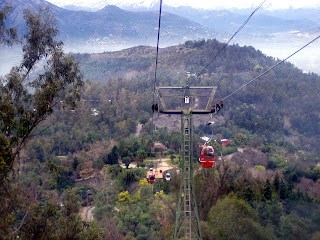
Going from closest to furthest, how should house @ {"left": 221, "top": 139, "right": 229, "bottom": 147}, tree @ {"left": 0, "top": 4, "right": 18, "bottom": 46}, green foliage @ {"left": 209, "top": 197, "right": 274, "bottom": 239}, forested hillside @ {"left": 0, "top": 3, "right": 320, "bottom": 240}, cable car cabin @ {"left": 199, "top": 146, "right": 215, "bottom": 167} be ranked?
cable car cabin @ {"left": 199, "top": 146, "right": 215, "bottom": 167}
forested hillside @ {"left": 0, "top": 3, "right": 320, "bottom": 240}
tree @ {"left": 0, "top": 4, "right": 18, "bottom": 46}
green foliage @ {"left": 209, "top": 197, "right": 274, "bottom": 239}
house @ {"left": 221, "top": 139, "right": 229, "bottom": 147}

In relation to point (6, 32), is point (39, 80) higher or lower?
lower

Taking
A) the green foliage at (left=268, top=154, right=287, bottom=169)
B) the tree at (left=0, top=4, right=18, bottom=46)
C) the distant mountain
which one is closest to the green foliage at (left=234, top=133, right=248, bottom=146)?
the green foliage at (left=268, top=154, right=287, bottom=169)

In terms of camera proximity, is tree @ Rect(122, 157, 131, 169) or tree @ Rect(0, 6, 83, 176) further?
tree @ Rect(122, 157, 131, 169)

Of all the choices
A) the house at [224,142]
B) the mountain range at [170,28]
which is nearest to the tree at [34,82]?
the house at [224,142]

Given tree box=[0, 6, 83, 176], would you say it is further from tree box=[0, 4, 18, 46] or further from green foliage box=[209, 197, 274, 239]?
green foliage box=[209, 197, 274, 239]

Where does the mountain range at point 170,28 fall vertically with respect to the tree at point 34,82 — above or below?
above

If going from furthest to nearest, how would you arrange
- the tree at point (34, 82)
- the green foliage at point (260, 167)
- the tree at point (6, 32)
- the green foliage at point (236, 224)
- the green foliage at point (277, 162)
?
1. the green foliage at point (277, 162)
2. the green foliage at point (260, 167)
3. the green foliage at point (236, 224)
4. the tree at point (6, 32)
5. the tree at point (34, 82)

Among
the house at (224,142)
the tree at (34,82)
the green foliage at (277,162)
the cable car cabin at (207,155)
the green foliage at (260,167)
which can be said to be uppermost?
the tree at (34,82)

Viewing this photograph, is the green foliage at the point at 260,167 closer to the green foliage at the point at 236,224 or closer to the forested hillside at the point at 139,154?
the forested hillside at the point at 139,154

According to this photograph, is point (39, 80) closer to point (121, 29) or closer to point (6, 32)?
point (6, 32)

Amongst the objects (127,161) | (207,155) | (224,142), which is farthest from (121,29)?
(207,155)
